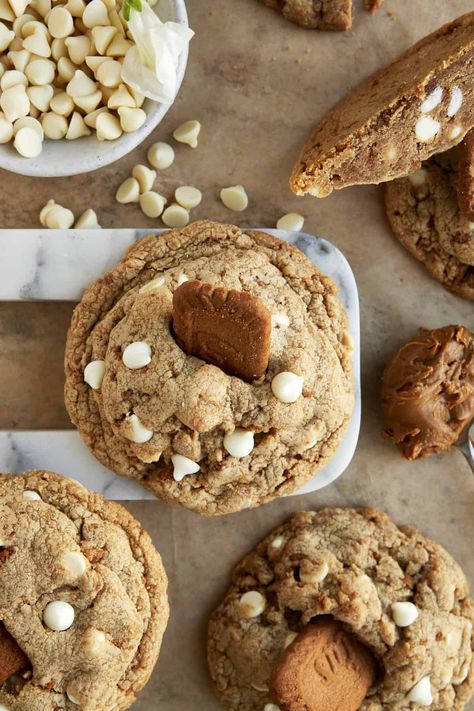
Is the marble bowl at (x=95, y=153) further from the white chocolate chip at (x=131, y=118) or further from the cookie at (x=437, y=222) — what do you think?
the cookie at (x=437, y=222)

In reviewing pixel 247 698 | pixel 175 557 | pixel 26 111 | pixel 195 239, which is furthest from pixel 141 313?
pixel 247 698

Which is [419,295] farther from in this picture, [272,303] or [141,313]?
[141,313]

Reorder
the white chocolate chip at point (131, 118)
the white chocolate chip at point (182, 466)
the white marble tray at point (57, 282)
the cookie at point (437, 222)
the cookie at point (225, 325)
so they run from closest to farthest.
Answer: the cookie at point (225, 325) → the white chocolate chip at point (182, 466) → the white chocolate chip at point (131, 118) → the white marble tray at point (57, 282) → the cookie at point (437, 222)

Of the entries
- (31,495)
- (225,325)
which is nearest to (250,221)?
(225,325)

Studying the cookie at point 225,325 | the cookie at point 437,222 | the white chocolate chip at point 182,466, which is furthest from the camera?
the cookie at point 437,222

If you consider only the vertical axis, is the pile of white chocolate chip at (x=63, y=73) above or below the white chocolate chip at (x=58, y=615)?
above

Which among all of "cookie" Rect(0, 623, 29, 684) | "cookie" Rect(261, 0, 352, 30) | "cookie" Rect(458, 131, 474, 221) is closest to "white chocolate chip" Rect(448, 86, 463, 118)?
"cookie" Rect(458, 131, 474, 221)

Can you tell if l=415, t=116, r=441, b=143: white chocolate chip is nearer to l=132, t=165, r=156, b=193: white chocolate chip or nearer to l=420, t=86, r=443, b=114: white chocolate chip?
l=420, t=86, r=443, b=114: white chocolate chip

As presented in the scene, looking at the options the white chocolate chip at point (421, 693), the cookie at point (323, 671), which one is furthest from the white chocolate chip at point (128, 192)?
the white chocolate chip at point (421, 693)
